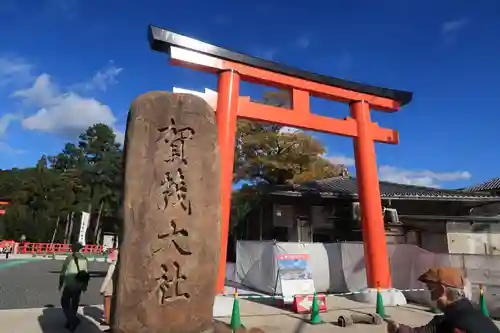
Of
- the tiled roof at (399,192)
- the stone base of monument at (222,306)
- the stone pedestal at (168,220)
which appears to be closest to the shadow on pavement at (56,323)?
the stone base of monument at (222,306)

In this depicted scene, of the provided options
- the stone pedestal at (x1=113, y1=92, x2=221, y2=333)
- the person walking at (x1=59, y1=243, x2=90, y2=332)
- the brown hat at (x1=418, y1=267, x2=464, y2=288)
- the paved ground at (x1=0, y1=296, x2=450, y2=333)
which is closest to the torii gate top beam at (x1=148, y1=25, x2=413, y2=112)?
the stone pedestal at (x1=113, y1=92, x2=221, y2=333)

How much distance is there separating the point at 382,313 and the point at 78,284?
6.55m

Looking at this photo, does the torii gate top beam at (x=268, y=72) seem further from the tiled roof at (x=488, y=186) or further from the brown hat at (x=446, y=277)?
the tiled roof at (x=488, y=186)

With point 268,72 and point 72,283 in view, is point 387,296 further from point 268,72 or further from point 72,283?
point 72,283

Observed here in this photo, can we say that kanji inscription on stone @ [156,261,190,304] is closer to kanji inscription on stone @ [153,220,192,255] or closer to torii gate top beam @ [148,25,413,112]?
kanji inscription on stone @ [153,220,192,255]

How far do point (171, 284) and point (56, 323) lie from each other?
190 inches

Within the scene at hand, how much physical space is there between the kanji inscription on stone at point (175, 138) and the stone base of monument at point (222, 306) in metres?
4.76

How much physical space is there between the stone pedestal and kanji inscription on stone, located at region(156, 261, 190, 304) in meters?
0.01

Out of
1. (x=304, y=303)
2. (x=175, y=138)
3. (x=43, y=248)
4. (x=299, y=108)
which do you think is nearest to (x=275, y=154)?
(x=299, y=108)

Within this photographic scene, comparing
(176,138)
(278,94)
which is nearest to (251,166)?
(278,94)

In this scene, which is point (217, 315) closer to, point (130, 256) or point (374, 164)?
point (130, 256)

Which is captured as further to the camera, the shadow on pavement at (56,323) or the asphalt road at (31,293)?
the asphalt road at (31,293)

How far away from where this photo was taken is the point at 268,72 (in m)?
10.1

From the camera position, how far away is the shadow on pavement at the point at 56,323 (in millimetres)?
6879
